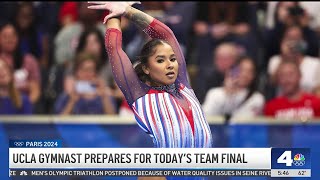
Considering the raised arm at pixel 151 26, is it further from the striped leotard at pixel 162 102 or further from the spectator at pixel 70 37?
the spectator at pixel 70 37

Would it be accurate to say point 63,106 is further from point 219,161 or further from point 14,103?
point 219,161

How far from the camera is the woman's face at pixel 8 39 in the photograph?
5.46 m

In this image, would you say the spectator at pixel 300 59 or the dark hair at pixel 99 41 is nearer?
the dark hair at pixel 99 41

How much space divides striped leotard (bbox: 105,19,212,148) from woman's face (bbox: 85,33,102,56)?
963 mm

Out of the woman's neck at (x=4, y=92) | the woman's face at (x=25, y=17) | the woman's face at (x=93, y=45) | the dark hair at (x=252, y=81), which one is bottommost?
the woman's neck at (x=4, y=92)

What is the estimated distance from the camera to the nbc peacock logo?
448cm

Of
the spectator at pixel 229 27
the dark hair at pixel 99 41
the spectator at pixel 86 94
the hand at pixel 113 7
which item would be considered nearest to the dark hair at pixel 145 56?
the hand at pixel 113 7

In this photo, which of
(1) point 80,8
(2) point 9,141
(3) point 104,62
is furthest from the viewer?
(1) point 80,8

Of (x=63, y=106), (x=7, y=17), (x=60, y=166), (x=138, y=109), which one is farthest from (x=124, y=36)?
(x=7, y=17)

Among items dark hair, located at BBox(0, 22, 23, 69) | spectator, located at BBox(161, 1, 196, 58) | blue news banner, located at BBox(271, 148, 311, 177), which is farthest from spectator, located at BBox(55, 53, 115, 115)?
blue news banner, located at BBox(271, 148, 311, 177)

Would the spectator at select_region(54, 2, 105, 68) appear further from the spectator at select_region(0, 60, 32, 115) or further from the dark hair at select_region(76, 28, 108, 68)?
the spectator at select_region(0, 60, 32, 115)

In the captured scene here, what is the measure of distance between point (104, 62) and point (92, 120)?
14.0 inches

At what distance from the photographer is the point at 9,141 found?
4652mm

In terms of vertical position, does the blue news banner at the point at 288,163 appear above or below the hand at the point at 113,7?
below
